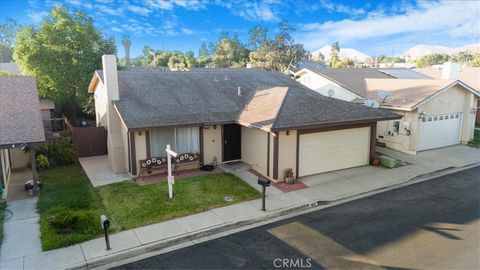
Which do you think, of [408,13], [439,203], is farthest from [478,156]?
[408,13]

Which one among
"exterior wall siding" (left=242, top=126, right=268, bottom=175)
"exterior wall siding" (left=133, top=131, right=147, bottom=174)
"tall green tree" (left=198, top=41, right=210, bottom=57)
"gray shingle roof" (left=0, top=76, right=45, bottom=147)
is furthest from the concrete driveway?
"tall green tree" (left=198, top=41, right=210, bottom=57)

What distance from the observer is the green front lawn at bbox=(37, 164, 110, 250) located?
9039 mm

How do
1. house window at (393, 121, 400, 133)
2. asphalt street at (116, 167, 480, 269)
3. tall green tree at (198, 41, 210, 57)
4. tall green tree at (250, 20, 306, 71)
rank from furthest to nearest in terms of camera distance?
tall green tree at (198, 41, 210, 57) < tall green tree at (250, 20, 306, 71) < house window at (393, 121, 400, 133) < asphalt street at (116, 167, 480, 269)

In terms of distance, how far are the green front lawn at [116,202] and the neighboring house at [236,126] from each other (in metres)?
1.78

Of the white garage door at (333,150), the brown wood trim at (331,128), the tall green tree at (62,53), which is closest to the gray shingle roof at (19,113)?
the tall green tree at (62,53)

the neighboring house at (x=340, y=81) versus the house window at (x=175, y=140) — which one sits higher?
the neighboring house at (x=340, y=81)

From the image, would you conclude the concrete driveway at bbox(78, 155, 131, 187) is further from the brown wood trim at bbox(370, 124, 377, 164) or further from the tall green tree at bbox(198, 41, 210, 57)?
the tall green tree at bbox(198, 41, 210, 57)

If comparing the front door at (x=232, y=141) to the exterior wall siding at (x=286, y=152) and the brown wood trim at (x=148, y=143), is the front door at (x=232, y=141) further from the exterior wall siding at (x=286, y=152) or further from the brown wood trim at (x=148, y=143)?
the brown wood trim at (x=148, y=143)

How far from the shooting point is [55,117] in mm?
25219

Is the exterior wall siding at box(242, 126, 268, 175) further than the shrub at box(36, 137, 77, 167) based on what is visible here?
No

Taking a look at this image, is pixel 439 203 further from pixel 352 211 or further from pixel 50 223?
pixel 50 223

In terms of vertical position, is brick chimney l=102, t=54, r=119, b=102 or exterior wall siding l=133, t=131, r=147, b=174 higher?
brick chimney l=102, t=54, r=119, b=102
